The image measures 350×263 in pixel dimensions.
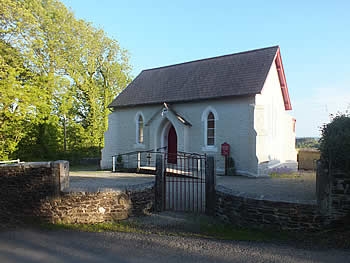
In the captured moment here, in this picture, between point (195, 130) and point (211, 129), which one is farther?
point (195, 130)

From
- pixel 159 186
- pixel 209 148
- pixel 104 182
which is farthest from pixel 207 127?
pixel 159 186

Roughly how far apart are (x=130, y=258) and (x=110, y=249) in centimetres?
70

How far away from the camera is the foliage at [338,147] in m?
6.97

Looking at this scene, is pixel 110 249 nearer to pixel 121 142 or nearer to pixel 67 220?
pixel 67 220

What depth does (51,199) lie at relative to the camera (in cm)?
855

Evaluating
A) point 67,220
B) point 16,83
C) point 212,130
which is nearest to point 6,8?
A: point 16,83

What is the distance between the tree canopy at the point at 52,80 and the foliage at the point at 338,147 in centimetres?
1944

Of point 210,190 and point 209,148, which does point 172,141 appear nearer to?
point 209,148

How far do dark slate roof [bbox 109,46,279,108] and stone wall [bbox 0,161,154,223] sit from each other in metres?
10.3

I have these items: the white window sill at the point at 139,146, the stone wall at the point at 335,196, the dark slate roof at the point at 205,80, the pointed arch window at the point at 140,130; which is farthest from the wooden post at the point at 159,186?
the pointed arch window at the point at 140,130

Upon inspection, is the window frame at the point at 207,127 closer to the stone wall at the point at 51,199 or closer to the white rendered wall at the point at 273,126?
the white rendered wall at the point at 273,126

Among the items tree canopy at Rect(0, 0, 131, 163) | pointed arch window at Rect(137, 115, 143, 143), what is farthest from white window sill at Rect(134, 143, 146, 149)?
tree canopy at Rect(0, 0, 131, 163)

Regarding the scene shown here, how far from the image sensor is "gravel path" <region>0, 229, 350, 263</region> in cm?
583

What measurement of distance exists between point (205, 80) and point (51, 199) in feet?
43.6
